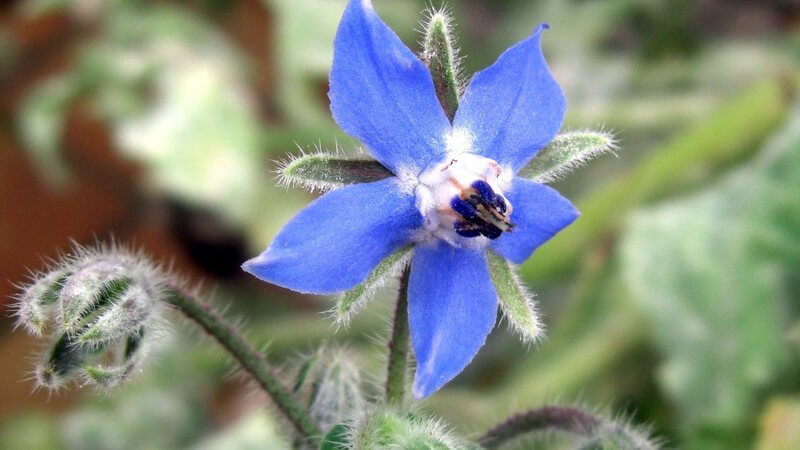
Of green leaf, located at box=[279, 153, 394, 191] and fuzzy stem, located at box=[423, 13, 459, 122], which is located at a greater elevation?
fuzzy stem, located at box=[423, 13, 459, 122]

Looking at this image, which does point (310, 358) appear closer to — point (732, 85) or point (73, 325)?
point (73, 325)

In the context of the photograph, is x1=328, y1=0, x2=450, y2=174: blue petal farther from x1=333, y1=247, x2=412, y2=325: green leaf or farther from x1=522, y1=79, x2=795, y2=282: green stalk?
x1=522, y1=79, x2=795, y2=282: green stalk

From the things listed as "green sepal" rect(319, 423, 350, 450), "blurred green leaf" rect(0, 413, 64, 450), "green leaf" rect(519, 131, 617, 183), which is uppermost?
"blurred green leaf" rect(0, 413, 64, 450)

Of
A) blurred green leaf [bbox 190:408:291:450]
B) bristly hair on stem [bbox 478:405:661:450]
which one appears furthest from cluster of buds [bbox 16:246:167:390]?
blurred green leaf [bbox 190:408:291:450]

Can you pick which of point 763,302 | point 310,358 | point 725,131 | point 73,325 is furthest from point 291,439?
point 725,131

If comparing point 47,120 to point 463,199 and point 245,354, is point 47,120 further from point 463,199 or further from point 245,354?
point 463,199

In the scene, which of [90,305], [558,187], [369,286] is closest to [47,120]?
[558,187]

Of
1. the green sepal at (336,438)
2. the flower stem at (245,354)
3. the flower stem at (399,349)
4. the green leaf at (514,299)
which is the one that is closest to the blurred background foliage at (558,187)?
the flower stem at (245,354)
